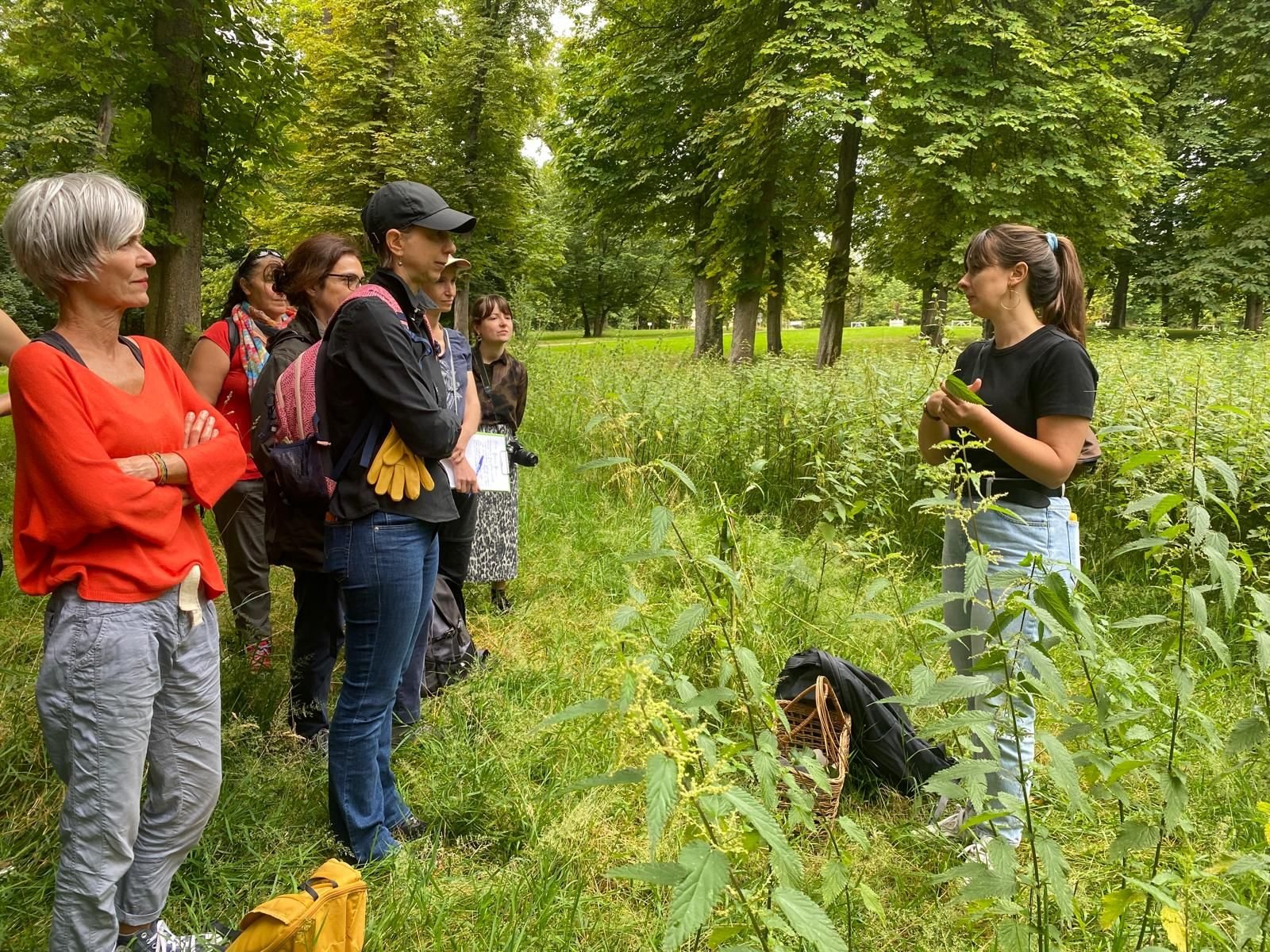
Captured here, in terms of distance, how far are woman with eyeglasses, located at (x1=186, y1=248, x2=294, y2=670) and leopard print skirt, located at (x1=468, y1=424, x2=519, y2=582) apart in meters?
1.12

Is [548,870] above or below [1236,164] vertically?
below

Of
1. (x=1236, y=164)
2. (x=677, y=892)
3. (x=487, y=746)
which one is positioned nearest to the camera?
(x=677, y=892)

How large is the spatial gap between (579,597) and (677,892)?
3514mm

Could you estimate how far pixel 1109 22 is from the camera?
12570mm

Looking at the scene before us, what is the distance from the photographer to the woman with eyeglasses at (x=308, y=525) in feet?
9.92

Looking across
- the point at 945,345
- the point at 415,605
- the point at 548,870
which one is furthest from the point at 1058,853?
the point at 945,345

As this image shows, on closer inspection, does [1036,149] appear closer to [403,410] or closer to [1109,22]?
[1109,22]

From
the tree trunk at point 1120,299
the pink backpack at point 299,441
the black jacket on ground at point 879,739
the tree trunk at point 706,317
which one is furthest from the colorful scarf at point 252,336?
the tree trunk at point 1120,299

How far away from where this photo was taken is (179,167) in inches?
205

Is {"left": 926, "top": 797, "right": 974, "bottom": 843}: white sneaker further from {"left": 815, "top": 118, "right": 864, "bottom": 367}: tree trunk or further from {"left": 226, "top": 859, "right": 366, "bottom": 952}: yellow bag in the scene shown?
{"left": 815, "top": 118, "right": 864, "bottom": 367}: tree trunk

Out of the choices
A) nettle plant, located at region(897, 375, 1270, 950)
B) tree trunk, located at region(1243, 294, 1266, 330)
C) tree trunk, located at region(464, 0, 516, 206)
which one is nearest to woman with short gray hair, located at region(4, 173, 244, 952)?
nettle plant, located at region(897, 375, 1270, 950)

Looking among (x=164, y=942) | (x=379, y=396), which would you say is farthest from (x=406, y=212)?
(x=164, y=942)

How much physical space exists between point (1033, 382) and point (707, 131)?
38.7 feet

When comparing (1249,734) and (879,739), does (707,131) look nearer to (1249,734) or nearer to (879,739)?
(879,739)
